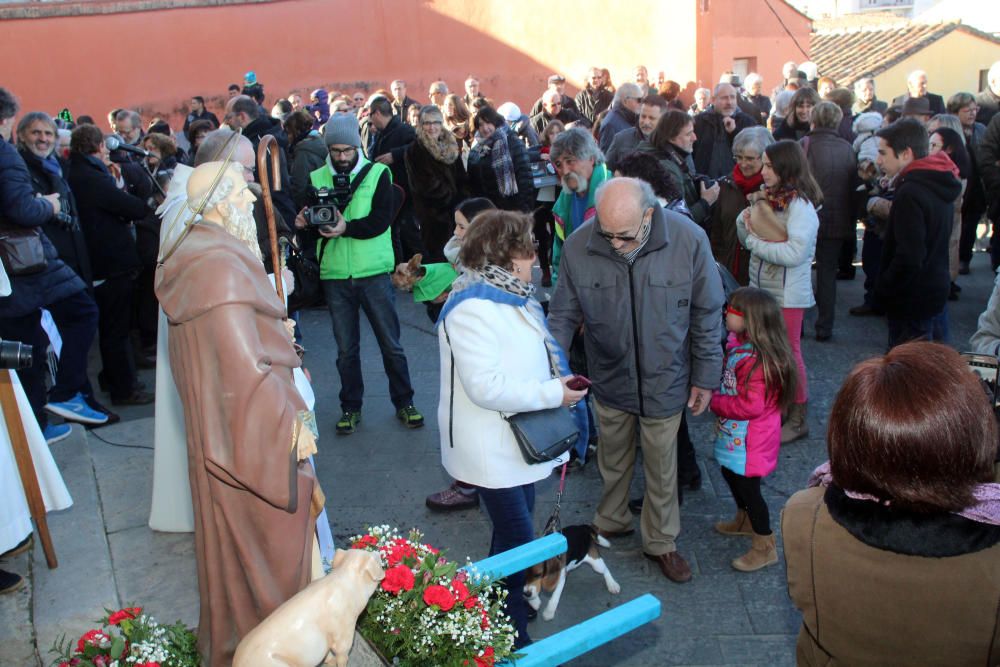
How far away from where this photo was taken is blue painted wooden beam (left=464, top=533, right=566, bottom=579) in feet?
10.7

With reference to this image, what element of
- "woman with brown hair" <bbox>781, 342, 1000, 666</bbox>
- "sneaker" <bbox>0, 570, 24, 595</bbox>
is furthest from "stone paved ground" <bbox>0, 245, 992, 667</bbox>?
"woman with brown hair" <bbox>781, 342, 1000, 666</bbox>

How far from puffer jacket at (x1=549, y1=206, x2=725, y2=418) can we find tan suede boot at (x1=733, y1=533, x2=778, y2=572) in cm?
85

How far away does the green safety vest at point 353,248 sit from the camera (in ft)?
19.6

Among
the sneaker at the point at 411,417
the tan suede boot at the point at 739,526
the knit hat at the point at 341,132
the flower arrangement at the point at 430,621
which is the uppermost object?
the knit hat at the point at 341,132

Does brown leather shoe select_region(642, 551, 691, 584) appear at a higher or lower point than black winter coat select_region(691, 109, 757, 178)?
lower

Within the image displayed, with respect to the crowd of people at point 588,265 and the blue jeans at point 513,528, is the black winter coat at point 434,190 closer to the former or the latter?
the crowd of people at point 588,265

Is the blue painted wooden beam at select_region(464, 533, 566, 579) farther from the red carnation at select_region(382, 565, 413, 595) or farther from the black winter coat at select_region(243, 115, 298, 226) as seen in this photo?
the black winter coat at select_region(243, 115, 298, 226)

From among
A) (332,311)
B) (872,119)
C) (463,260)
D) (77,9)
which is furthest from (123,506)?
(77,9)

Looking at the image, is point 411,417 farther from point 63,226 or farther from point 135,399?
point 63,226

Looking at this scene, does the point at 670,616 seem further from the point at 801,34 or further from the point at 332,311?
the point at 801,34

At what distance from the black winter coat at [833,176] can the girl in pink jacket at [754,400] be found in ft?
11.7

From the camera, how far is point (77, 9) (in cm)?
1750

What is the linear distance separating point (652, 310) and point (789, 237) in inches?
85.8

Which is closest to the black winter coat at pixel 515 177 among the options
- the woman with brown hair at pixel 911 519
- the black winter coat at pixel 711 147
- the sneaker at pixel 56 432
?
the black winter coat at pixel 711 147
